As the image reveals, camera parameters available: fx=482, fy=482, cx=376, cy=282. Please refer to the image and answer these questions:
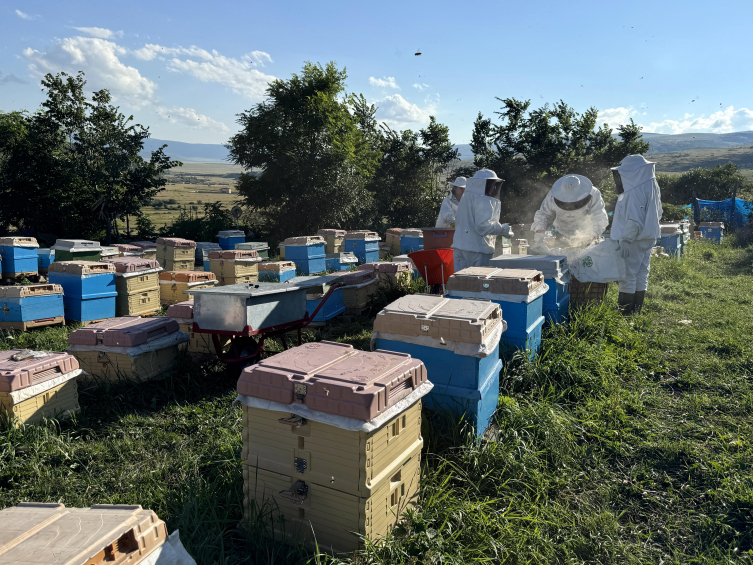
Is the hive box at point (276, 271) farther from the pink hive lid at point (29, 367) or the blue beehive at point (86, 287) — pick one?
the pink hive lid at point (29, 367)

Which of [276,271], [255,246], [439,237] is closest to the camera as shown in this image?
[439,237]

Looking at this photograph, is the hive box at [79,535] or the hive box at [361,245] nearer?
the hive box at [79,535]

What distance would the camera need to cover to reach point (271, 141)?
1675 centimetres

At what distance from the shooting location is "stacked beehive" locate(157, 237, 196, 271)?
9.50 m

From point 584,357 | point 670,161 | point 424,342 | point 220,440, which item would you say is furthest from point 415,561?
point 670,161

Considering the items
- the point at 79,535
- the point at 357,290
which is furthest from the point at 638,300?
the point at 79,535

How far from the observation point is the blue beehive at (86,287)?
21.4 ft

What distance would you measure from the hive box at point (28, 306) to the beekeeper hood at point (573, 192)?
275 inches

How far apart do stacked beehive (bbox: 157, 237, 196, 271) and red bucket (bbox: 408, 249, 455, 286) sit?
17.2 ft

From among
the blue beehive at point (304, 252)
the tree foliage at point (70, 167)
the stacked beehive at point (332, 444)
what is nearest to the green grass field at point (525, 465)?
the stacked beehive at point (332, 444)

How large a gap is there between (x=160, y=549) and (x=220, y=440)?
1648 mm

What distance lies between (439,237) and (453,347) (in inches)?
186

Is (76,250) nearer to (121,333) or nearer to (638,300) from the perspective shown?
(121,333)

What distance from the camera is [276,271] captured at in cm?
822
